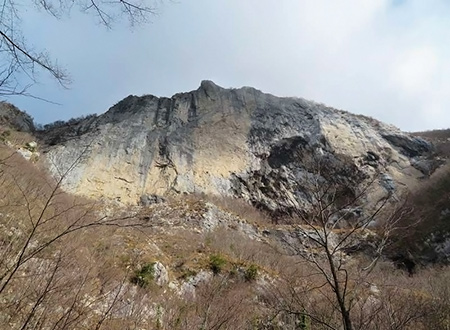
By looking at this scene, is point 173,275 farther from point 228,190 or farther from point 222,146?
point 222,146

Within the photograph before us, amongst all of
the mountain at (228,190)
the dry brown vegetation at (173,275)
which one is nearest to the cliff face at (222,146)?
the mountain at (228,190)

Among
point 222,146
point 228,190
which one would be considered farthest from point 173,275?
point 222,146

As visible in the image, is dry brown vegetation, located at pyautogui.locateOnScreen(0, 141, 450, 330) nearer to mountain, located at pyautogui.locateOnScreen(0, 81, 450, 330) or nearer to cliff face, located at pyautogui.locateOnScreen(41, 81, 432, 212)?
mountain, located at pyautogui.locateOnScreen(0, 81, 450, 330)

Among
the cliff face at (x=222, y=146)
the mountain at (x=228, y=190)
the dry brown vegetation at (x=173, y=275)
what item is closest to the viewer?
the dry brown vegetation at (x=173, y=275)

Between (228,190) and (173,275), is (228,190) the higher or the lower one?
the higher one

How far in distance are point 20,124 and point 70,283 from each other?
32.8m

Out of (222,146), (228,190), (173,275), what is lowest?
(173,275)

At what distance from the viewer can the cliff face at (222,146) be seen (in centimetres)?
2678

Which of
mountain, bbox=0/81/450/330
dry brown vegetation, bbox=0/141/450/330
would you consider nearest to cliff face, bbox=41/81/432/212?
mountain, bbox=0/81/450/330

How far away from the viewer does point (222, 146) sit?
3138 centimetres

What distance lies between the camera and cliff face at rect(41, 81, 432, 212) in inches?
1054

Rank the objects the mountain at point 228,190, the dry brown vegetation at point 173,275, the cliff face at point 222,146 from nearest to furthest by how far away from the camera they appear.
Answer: the dry brown vegetation at point 173,275 → the mountain at point 228,190 → the cliff face at point 222,146

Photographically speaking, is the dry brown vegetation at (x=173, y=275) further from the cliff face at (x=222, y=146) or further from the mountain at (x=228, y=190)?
the cliff face at (x=222, y=146)

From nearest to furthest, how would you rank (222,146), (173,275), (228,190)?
(173,275) → (228,190) → (222,146)
